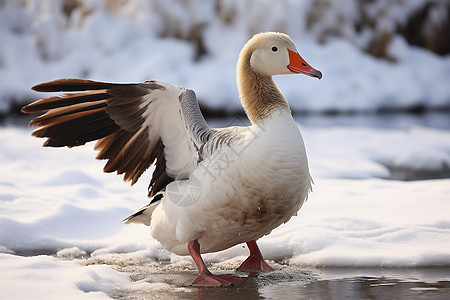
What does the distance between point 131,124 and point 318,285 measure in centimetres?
166

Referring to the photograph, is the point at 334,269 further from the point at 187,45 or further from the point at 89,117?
the point at 187,45

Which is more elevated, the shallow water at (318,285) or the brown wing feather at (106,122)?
the brown wing feather at (106,122)

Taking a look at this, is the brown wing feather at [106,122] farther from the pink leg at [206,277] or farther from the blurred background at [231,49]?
the blurred background at [231,49]

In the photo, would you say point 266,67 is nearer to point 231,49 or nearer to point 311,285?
point 311,285

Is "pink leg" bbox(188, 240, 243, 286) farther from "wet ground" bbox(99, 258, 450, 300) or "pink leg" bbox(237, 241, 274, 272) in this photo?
"pink leg" bbox(237, 241, 274, 272)

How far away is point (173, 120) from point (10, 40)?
13.7m

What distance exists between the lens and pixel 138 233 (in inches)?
199

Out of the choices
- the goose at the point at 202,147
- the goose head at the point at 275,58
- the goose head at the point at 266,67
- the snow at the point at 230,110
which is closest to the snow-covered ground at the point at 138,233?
the snow at the point at 230,110

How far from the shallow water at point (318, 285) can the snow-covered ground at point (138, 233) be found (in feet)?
0.33

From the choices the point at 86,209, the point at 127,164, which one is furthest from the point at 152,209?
the point at 86,209

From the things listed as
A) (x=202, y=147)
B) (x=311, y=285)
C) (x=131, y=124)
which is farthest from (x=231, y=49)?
(x=311, y=285)

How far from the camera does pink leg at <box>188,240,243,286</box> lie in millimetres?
3715

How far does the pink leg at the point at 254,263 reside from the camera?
A: 4.12m

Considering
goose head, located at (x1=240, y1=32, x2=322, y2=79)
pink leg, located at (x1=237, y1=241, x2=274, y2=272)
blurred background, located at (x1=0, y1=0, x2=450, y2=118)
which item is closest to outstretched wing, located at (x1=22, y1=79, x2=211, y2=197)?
goose head, located at (x1=240, y1=32, x2=322, y2=79)
